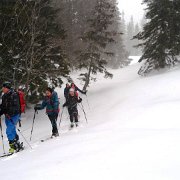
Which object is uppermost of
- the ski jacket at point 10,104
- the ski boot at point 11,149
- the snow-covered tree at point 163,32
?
the snow-covered tree at point 163,32

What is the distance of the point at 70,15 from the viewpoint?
1586 inches

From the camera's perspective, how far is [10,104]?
9648mm

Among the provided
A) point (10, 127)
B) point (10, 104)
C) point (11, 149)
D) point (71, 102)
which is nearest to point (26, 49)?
point (71, 102)

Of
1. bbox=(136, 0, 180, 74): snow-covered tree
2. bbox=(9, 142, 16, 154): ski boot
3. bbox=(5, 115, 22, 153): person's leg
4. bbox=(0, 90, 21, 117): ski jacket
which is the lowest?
bbox=(9, 142, 16, 154): ski boot

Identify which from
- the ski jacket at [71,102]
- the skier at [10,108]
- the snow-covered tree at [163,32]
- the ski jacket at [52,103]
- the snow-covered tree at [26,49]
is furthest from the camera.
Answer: the snow-covered tree at [163,32]

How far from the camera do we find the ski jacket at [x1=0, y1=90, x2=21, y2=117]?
9648mm

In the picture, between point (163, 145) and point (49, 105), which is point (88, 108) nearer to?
point (49, 105)

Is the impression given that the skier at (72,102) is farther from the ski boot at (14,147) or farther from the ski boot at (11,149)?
the ski boot at (11,149)

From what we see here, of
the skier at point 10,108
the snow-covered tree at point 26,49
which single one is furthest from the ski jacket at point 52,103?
the snow-covered tree at point 26,49

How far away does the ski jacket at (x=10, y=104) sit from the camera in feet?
31.7

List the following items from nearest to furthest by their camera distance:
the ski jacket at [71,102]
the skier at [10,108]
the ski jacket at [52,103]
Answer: the skier at [10,108] → the ski jacket at [52,103] → the ski jacket at [71,102]

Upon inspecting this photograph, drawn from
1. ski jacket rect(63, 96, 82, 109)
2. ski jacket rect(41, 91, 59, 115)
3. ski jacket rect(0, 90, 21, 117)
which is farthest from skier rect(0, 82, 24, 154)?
ski jacket rect(63, 96, 82, 109)

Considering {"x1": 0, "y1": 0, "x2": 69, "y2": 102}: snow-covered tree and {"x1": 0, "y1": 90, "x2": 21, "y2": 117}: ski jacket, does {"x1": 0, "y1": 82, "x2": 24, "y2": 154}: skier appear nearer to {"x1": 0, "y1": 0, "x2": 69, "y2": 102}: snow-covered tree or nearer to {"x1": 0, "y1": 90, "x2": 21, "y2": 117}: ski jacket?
{"x1": 0, "y1": 90, "x2": 21, "y2": 117}: ski jacket

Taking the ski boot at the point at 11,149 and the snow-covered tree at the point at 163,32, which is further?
the snow-covered tree at the point at 163,32
